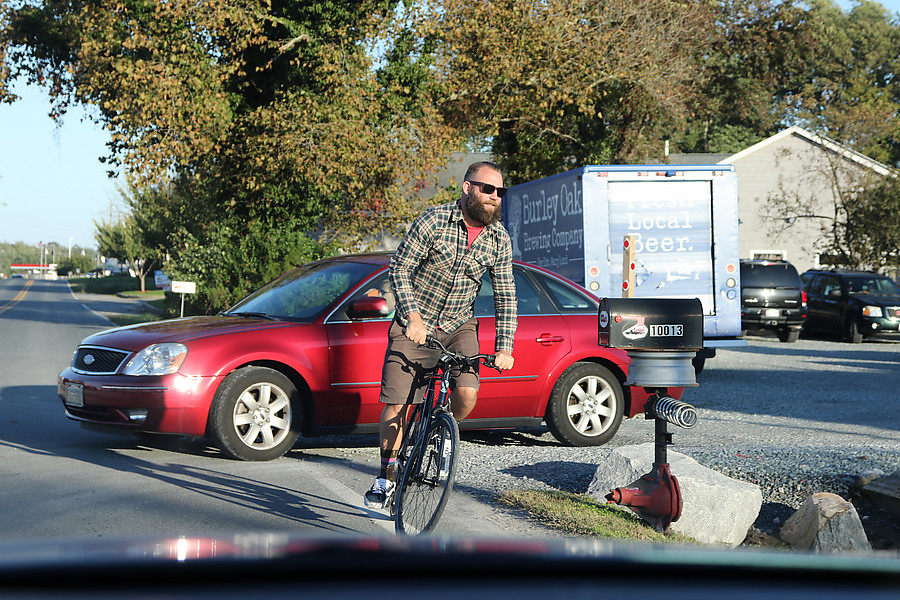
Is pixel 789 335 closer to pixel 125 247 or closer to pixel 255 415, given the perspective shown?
pixel 255 415

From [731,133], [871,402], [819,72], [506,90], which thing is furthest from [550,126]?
[819,72]

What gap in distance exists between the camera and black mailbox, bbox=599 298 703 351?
5.35 meters

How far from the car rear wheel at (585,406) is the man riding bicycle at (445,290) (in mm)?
3022

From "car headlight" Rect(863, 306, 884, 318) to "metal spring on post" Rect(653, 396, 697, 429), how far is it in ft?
69.1

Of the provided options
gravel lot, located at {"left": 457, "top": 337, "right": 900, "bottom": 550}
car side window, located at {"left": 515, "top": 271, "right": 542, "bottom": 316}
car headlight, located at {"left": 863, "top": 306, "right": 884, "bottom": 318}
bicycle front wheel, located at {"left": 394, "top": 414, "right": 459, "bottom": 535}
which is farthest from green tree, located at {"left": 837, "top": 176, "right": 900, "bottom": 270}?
bicycle front wheel, located at {"left": 394, "top": 414, "right": 459, "bottom": 535}

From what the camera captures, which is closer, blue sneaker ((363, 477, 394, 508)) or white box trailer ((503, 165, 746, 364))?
blue sneaker ((363, 477, 394, 508))

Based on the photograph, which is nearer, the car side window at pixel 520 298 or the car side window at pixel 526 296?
Answer: the car side window at pixel 520 298

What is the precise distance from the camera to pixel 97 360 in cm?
785

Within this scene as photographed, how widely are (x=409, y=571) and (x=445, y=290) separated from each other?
4.24 metres

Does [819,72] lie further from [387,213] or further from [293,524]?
[293,524]

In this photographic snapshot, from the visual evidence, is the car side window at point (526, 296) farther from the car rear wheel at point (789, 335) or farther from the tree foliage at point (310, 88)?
the car rear wheel at point (789, 335)

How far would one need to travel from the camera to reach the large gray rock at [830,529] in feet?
17.6

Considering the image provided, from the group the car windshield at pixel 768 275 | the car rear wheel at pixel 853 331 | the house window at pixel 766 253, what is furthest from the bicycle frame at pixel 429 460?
the house window at pixel 766 253

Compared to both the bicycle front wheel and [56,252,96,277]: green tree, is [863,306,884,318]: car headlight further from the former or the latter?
[56,252,96,277]: green tree
